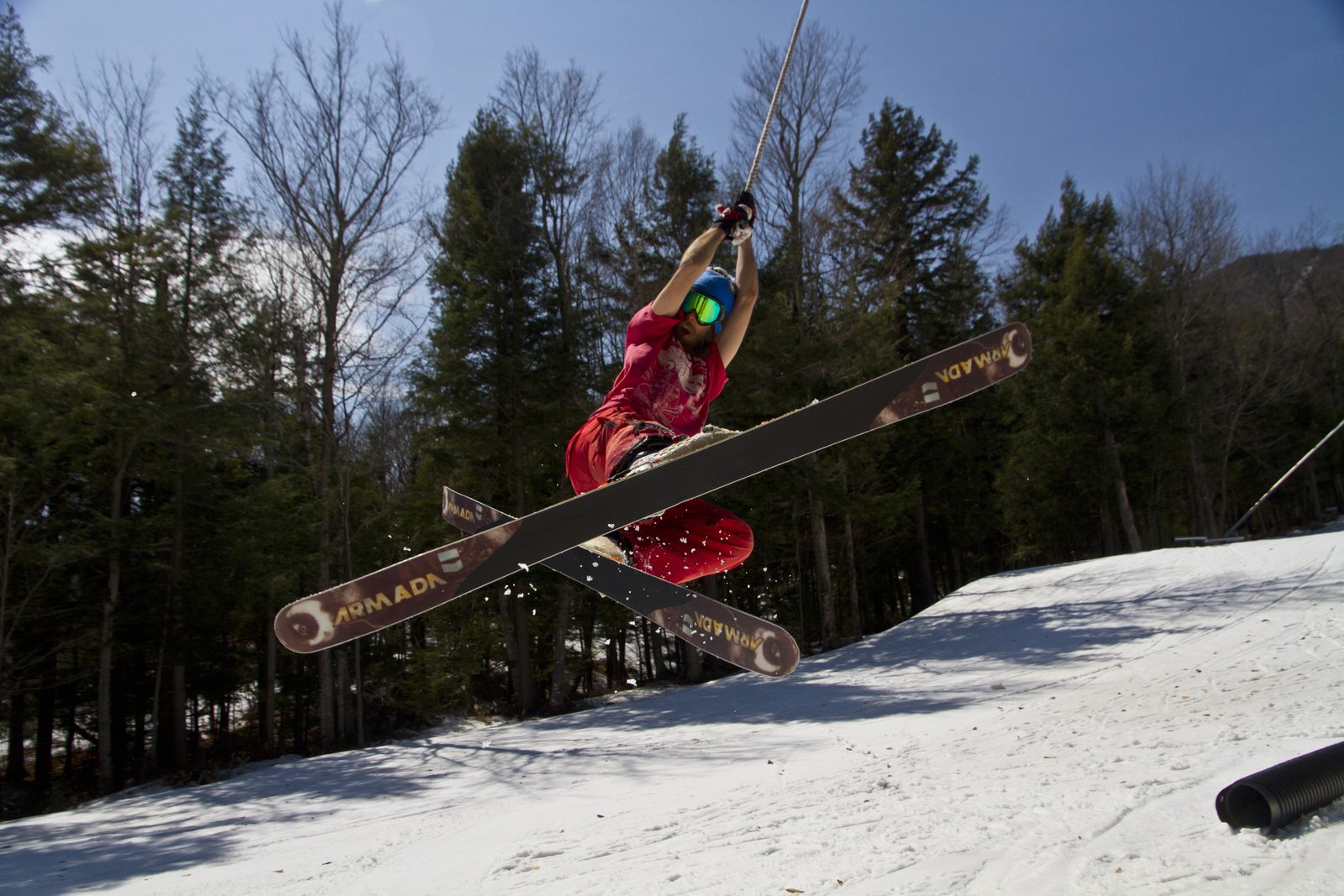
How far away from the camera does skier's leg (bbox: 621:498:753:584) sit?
352 cm

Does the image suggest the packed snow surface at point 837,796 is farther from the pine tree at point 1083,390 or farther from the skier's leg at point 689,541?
the pine tree at point 1083,390

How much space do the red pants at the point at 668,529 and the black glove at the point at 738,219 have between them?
88cm

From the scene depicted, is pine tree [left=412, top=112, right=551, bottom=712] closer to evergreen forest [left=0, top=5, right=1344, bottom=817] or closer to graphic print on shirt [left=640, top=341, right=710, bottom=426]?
evergreen forest [left=0, top=5, right=1344, bottom=817]

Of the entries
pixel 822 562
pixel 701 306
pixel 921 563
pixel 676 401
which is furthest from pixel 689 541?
pixel 921 563

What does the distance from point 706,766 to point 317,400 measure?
853cm

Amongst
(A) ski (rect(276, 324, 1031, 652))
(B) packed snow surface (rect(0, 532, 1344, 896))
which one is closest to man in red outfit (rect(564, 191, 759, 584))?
(A) ski (rect(276, 324, 1031, 652))

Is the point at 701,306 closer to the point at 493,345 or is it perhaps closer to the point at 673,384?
the point at 673,384

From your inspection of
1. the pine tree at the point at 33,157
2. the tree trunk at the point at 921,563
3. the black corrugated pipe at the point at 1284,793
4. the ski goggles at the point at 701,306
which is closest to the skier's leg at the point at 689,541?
the ski goggles at the point at 701,306

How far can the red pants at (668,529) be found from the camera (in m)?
3.50

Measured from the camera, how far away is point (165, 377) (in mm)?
12109

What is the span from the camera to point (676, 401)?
3.74 meters

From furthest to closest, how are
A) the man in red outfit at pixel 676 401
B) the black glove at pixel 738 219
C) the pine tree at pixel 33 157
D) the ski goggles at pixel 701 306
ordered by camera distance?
the pine tree at pixel 33 157, the ski goggles at pixel 701 306, the man in red outfit at pixel 676 401, the black glove at pixel 738 219

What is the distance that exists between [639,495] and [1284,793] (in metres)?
3.52

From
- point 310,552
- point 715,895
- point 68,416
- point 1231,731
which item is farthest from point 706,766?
point 68,416
